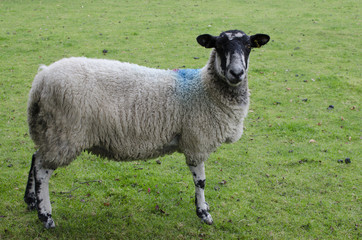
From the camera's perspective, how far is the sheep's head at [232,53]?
4164 mm

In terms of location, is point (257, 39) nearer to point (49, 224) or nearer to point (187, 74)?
point (187, 74)

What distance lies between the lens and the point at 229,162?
21.4ft

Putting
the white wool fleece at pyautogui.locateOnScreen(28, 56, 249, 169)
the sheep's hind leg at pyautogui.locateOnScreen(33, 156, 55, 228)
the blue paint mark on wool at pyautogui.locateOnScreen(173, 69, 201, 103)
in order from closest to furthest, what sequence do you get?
1. the white wool fleece at pyautogui.locateOnScreen(28, 56, 249, 169)
2. the sheep's hind leg at pyautogui.locateOnScreen(33, 156, 55, 228)
3. the blue paint mark on wool at pyautogui.locateOnScreen(173, 69, 201, 103)

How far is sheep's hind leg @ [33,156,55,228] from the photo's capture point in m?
4.38

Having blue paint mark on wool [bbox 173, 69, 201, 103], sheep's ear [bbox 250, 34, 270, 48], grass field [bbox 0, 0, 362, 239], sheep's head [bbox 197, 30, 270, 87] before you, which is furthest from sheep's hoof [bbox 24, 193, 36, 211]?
Result: sheep's ear [bbox 250, 34, 270, 48]

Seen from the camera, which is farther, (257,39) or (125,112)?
(257,39)

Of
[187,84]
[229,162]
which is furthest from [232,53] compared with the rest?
[229,162]

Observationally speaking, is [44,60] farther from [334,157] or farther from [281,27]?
[281,27]

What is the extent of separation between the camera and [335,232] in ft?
15.8

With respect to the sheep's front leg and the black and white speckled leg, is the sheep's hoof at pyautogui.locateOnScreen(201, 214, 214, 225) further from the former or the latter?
the black and white speckled leg

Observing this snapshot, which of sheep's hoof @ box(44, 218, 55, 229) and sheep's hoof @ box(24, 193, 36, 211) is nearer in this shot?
sheep's hoof @ box(44, 218, 55, 229)

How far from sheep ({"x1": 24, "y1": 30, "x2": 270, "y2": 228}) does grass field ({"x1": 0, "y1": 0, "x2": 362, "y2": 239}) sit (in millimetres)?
512

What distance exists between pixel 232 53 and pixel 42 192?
3.07 m

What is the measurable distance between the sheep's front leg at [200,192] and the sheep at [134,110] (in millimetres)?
14
